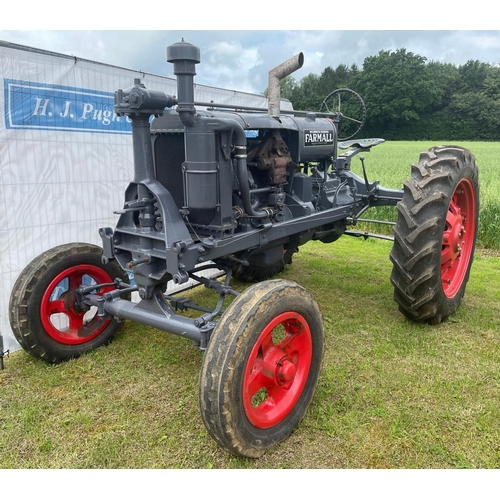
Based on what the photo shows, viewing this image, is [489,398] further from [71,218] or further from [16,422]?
[71,218]

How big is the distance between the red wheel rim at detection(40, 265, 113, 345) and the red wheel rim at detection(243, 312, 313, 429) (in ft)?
5.24

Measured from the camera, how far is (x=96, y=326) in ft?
11.5

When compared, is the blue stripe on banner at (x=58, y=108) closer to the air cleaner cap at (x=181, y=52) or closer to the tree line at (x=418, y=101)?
the air cleaner cap at (x=181, y=52)

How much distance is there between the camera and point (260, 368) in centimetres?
241


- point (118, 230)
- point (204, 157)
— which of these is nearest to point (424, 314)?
point (204, 157)

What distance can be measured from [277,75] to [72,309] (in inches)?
91.8

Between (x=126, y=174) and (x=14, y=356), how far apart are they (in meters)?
1.92

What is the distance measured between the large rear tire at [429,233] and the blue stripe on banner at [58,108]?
2714 millimetres

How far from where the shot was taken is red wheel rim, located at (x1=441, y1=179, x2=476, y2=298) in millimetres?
3953

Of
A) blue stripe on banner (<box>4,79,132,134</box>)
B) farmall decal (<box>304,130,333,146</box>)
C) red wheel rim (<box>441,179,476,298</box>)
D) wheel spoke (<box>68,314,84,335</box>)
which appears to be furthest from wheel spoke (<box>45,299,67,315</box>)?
red wheel rim (<box>441,179,476,298</box>)

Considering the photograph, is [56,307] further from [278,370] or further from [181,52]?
[181,52]

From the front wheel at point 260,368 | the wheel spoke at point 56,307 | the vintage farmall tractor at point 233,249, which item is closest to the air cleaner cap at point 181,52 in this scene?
the vintage farmall tractor at point 233,249

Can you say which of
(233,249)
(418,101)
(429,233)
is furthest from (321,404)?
(418,101)

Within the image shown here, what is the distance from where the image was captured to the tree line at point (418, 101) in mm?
41750
